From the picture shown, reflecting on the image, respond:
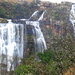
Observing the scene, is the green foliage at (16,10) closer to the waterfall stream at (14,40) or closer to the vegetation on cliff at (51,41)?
the vegetation on cliff at (51,41)

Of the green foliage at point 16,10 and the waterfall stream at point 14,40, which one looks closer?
the waterfall stream at point 14,40

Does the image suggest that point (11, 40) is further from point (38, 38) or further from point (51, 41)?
point (51, 41)

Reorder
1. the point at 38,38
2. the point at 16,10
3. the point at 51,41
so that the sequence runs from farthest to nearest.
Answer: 1. the point at 16,10
2. the point at 38,38
3. the point at 51,41

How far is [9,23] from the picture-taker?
55.4ft

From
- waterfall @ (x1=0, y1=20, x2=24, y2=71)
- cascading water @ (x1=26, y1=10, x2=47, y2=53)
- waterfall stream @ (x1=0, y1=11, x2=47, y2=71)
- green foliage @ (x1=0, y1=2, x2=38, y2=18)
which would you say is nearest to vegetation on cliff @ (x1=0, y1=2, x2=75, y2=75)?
green foliage @ (x1=0, y1=2, x2=38, y2=18)

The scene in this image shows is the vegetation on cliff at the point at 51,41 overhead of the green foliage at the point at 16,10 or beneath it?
beneath

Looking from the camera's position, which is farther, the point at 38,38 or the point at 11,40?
the point at 38,38

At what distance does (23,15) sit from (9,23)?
5.78 m

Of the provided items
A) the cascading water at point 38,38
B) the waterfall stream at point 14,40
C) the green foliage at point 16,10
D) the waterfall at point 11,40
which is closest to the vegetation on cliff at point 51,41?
the green foliage at point 16,10

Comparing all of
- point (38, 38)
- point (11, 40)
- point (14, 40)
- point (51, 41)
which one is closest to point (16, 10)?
point (38, 38)

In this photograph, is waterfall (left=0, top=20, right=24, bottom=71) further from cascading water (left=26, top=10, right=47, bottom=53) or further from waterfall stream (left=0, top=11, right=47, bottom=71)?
cascading water (left=26, top=10, right=47, bottom=53)

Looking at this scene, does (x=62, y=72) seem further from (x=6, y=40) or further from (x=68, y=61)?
(x=6, y=40)

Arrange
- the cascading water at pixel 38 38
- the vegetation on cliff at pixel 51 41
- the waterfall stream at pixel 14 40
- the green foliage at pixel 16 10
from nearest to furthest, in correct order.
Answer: the vegetation on cliff at pixel 51 41, the waterfall stream at pixel 14 40, the cascading water at pixel 38 38, the green foliage at pixel 16 10

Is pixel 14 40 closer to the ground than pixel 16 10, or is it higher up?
closer to the ground
